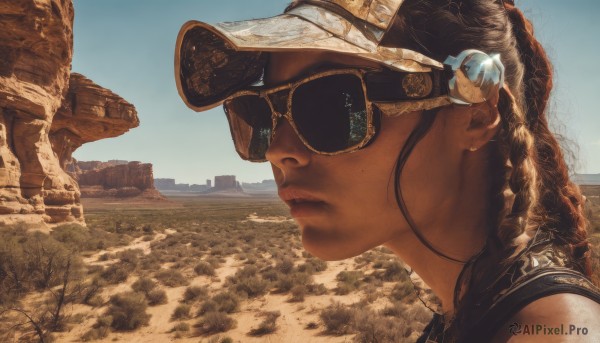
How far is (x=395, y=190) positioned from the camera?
102 centimetres

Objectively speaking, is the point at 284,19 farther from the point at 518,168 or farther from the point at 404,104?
the point at 518,168

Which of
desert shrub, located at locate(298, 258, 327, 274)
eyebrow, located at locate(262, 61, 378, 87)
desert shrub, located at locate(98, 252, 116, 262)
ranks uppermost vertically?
eyebrow, located at locate(262, 61, 378, 87)

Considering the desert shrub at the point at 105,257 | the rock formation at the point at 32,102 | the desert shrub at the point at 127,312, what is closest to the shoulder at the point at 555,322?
the desert shrub at the point at 127,312

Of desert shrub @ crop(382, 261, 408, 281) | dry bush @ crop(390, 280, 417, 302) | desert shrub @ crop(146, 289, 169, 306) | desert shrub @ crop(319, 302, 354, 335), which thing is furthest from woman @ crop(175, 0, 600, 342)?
desert shrub @ crop(382, 261, 408, 281)

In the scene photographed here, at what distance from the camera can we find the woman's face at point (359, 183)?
3.29 feet

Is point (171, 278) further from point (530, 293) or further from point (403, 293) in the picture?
point (530, 293)

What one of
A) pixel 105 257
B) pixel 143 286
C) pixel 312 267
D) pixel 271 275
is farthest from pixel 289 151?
pixel 105 257

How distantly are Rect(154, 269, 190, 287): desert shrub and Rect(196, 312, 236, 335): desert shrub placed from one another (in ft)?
11.4

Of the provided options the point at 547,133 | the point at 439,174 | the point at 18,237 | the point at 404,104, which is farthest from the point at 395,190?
the point at 18,237

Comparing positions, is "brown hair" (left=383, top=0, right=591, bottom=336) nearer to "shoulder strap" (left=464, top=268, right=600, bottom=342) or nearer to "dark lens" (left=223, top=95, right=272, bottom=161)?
"shoulder strap" (left=464, top=268, right=600, bottom=342)

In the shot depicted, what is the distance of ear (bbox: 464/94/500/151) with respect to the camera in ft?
3.29

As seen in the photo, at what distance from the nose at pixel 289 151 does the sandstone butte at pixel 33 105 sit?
1682cm

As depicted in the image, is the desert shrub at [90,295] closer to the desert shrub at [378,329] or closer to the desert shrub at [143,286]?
the desert shrub at [143,286]

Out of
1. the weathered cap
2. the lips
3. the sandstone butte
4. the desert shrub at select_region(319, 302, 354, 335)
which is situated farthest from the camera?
the sandstone butte
